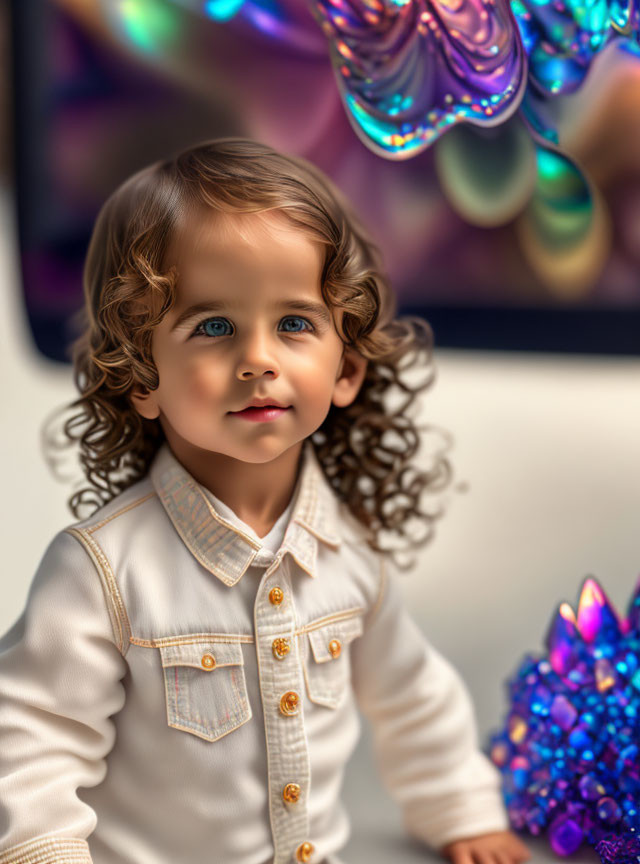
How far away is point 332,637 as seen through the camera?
0.87m

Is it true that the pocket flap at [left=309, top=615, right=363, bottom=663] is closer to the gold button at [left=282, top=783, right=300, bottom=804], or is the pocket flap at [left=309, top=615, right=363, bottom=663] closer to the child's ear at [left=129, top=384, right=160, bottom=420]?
the gold button at [left=282, top=783, right=300, bottom=804]

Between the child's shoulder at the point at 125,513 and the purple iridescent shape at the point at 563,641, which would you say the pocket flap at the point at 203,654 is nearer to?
the child's shoulder at the point at 125,513

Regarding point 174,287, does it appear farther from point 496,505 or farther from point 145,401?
point 496,505

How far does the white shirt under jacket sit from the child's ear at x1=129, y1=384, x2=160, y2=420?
0.04 meters

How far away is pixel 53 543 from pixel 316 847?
327 mm

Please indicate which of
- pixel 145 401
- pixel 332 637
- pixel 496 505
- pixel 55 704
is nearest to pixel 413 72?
pixel 145 401

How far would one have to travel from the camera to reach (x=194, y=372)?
2.54ft

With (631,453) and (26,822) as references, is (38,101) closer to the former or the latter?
(631,453)

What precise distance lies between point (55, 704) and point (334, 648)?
0.73ft

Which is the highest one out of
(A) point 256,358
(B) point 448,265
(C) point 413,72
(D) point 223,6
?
(D) point 223,6

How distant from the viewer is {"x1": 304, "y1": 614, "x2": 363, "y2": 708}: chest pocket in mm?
856

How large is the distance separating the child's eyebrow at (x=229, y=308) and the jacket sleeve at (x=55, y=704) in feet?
0.61

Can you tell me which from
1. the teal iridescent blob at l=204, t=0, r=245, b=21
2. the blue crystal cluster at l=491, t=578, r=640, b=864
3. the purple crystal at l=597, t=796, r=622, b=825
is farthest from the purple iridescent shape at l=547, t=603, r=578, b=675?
Result: the teal iridescent blob at l=204, t=0, r=245, b=21

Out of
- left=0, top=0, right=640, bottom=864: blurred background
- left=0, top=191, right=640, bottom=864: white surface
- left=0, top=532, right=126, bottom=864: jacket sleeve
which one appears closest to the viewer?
left=0, top=532, right=126, bottom=864: jacket sleeve
